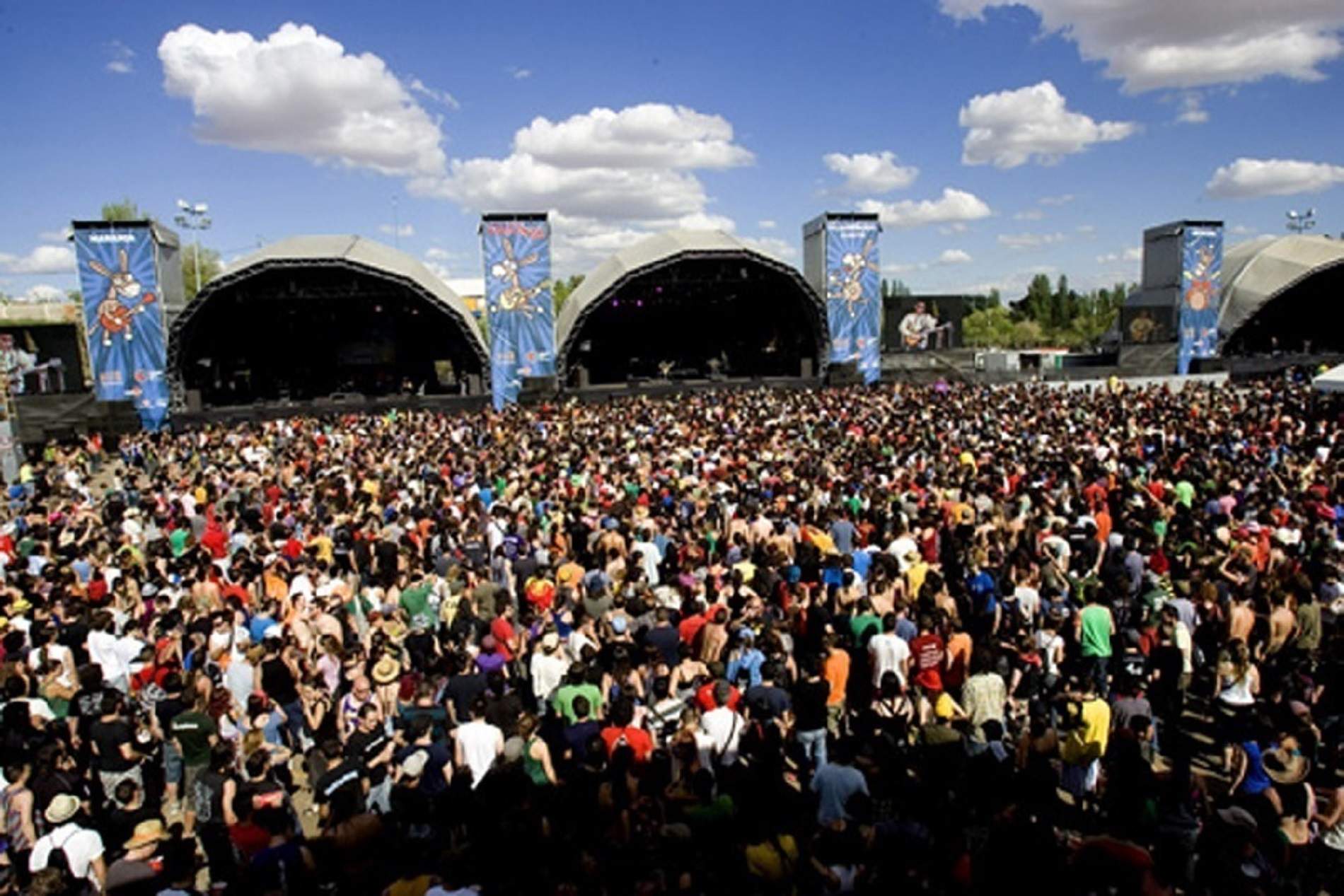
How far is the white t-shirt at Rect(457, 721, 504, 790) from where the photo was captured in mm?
→ 4926

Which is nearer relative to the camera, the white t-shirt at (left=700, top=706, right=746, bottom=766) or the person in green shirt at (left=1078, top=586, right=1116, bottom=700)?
the white t-shirt at (left=700, top=706, right=746, bottom=766)

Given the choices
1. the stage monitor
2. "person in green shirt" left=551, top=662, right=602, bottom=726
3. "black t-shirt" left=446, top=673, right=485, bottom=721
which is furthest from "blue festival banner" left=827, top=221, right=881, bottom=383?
"black t-shirt" left=446, top=673, right=485, bottom=721

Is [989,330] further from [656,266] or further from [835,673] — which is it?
[835,673]

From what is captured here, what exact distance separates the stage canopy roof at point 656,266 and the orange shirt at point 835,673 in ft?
70.9

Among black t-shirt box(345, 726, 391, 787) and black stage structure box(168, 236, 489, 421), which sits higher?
black stage structure box(168, 236, 489, 421)

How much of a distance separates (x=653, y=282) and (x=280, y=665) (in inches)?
943

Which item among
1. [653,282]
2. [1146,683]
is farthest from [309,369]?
[1146,683]

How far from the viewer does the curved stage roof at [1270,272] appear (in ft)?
Answer: 106

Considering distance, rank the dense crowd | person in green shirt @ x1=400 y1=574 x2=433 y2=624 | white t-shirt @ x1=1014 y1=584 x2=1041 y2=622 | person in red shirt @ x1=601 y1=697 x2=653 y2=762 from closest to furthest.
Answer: the dense crowd, person in red shirt @ x1=601 y1=697 x2=653 y2=762, white t-shirt @ x1=1014 y1=584 x2=1041 y2=622, person in green shirt @ x1=400 y1=574 x2=433 y2=624

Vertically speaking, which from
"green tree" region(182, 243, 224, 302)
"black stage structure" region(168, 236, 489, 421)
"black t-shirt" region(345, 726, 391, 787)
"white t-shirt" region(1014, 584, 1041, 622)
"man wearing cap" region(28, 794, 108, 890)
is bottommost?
"man wearing cap" region(28, 794, 108, 890)

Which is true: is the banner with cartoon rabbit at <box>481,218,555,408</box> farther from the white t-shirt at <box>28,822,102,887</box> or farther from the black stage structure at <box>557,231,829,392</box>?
the white t-shirt at <box>28,822,102,887</box>

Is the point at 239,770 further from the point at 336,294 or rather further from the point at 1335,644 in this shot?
the point at 336,294

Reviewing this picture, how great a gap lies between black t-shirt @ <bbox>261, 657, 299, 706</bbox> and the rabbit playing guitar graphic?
22.4 meters

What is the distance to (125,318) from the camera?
2406 centimetres
